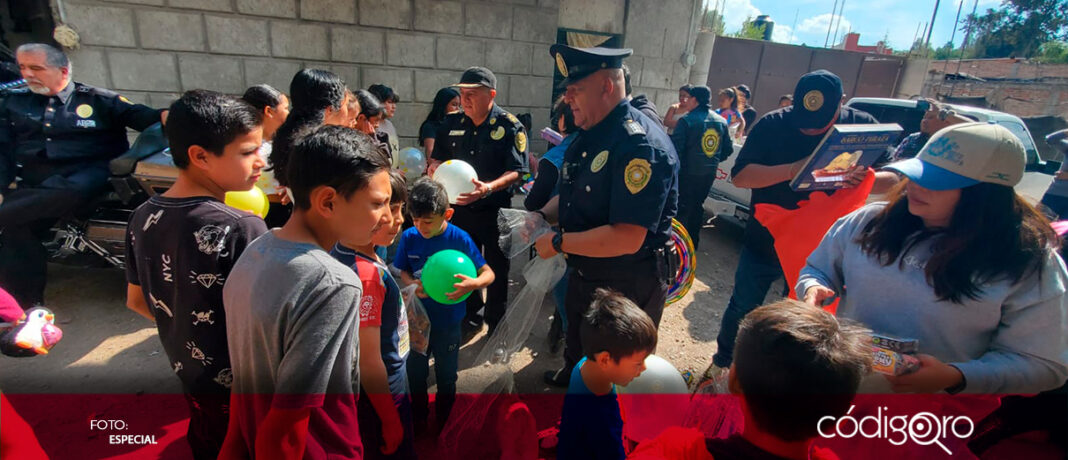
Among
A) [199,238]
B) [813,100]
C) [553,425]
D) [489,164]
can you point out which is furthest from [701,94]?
[199,238]

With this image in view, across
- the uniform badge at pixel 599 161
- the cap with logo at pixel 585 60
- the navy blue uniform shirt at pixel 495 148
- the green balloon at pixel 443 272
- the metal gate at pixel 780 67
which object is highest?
the metal gate at pixel 780 67

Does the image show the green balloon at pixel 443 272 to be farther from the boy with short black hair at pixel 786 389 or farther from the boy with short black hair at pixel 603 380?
the boy with short black hair at pixel 786 389

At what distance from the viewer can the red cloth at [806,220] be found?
8.45ft

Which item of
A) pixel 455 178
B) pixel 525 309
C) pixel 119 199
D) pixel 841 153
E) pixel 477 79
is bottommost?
pixel 525 309

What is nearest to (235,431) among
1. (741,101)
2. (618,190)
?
(618,190)

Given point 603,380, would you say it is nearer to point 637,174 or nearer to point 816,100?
point 637,174

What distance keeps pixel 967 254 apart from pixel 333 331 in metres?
1.93

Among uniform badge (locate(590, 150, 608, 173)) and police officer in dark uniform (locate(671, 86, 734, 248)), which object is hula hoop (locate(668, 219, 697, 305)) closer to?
uniform badge (locate(590, 150, 608, 173))

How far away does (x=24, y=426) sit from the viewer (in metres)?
1.17

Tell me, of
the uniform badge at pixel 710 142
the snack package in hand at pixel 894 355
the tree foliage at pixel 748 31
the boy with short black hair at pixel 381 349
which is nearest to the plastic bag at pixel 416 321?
the boy with short black hair at pixel 381 349

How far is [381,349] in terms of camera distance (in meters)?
1.73

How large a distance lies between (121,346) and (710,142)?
541cm


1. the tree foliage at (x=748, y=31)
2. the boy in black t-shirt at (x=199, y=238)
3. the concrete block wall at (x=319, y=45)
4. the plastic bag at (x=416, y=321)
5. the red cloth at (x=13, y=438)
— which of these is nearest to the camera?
the red cloth at (x=13, y=438)

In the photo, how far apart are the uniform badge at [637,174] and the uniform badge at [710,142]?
10.4ft
